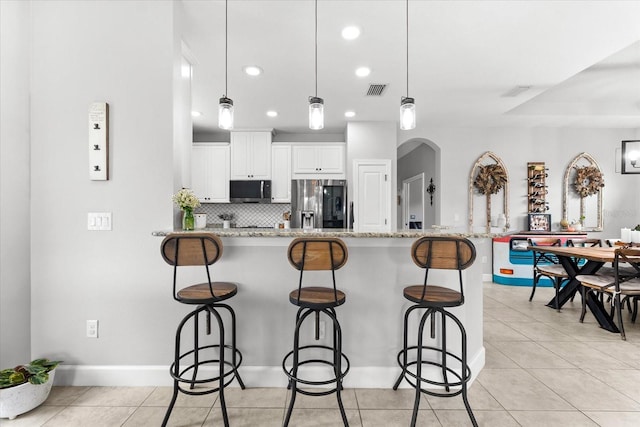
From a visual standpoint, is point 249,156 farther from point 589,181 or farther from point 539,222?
point 589,181

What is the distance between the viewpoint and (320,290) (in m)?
1.91

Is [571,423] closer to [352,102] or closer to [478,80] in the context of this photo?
[478,80]

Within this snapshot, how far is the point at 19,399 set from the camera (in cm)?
177

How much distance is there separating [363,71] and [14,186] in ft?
10.2

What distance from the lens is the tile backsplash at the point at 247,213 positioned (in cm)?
572

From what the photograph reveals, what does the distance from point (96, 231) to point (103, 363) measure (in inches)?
36.2

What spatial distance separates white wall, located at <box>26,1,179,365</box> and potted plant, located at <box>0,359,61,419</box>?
27 cm

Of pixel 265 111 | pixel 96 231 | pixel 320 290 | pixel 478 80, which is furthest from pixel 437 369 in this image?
pixel 265 111

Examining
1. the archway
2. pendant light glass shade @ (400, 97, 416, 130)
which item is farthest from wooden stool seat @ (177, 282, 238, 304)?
the archway

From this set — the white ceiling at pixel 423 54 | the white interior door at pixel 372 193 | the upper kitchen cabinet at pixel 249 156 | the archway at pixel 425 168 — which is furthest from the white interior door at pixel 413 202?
the upper kitchen cabinet at pixel 249 156

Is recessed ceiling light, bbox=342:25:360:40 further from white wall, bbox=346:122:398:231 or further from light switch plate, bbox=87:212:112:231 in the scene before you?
white wall, bbox=346:122:398:231

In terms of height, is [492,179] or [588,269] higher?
[492,179]

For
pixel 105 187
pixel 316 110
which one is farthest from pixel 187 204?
pixel 316 110

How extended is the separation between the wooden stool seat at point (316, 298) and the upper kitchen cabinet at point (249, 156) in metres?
3.80
